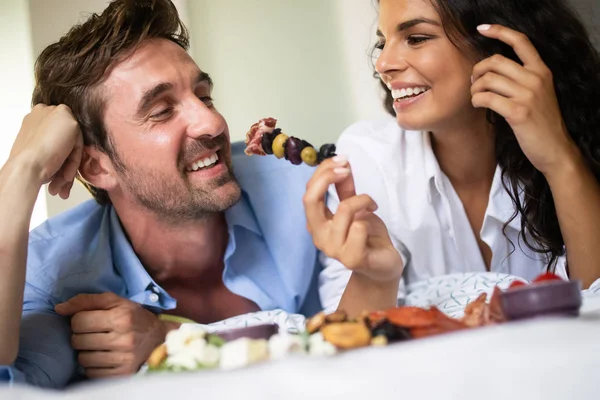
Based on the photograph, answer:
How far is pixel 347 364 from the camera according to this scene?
519 mm

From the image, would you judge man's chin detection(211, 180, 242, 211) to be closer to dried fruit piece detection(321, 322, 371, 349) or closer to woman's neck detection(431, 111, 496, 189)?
woman's neck detection(431, 111, 496, 189)

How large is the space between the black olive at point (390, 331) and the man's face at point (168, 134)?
0.62m

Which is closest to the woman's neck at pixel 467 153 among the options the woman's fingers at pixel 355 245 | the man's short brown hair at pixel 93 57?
the woman's fingers at pixel 355 245

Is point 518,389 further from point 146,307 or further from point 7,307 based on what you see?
point 146,307

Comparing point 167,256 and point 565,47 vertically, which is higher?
point 565,47

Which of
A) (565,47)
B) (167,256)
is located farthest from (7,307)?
(565,47)

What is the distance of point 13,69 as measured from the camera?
130 centimetres

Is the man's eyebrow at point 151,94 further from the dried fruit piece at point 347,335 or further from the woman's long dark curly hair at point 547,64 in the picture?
the dried fruit piece at point 347,335

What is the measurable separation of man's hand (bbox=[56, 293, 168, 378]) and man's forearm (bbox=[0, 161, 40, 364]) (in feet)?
0.45

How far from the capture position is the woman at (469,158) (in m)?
1.02

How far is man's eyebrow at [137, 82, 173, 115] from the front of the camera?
45.6 inches

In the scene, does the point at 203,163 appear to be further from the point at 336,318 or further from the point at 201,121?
the point at 336,318

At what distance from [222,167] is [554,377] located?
32.1 inches

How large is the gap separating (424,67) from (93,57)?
2.00 feet
